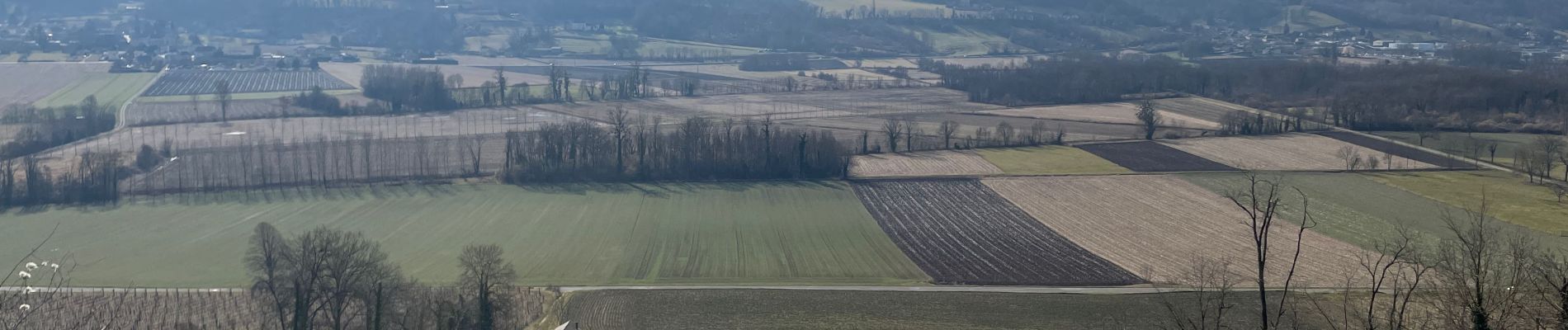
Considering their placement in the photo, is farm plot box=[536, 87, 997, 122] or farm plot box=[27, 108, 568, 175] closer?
farm plot box=[27, 108, 568, 175]

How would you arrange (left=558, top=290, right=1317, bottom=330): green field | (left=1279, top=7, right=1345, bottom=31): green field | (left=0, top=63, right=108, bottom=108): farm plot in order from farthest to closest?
(left=1279, top=7, right=1345, bottom=31): green field, (left=0, top=63, right=108, bottom=108): farm plot, (left=558, top=290, right=1317, bottom=330): green field

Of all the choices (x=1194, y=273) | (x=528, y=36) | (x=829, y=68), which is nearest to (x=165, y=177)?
(x=1194, y=273)

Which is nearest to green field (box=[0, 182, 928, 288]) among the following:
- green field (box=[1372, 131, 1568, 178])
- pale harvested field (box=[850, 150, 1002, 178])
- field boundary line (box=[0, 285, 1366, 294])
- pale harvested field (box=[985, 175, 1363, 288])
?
field boundary line (box=[0, 285, 1366, 294])

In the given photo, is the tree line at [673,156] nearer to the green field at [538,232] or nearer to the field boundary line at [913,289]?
the green field at [538,232]

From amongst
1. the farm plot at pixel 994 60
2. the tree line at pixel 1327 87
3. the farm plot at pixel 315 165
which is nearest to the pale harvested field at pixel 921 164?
the farm plot at pixel 315 165

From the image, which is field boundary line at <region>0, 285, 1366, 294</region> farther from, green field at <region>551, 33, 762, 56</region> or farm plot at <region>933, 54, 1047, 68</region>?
green field at <region>551, 33, 762, 56</region>

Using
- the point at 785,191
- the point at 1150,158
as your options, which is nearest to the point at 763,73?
the point at 1150,158
